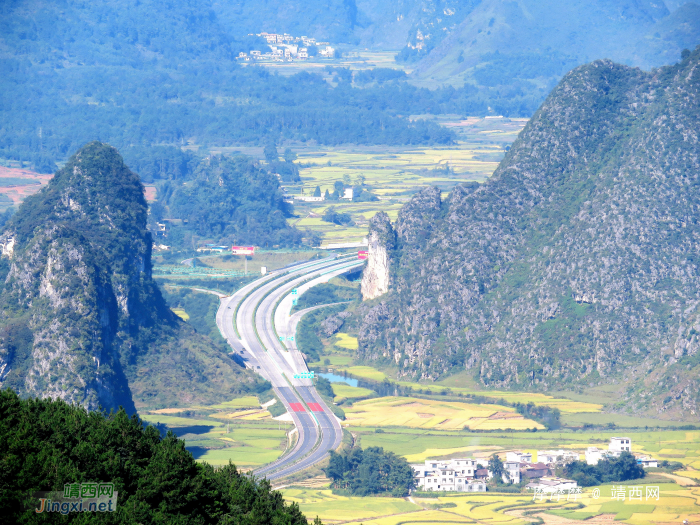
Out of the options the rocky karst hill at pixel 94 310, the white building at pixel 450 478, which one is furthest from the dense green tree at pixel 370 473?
the rocky karst hill at pixel 94 310

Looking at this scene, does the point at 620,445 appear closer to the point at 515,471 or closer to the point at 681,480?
the point at 681,480

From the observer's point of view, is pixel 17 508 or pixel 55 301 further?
pixel 55 301

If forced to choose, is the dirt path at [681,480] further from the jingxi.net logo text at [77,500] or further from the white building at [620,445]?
the jingxi.net logo text at [77,500]

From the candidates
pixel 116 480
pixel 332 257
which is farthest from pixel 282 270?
pixel 116 480

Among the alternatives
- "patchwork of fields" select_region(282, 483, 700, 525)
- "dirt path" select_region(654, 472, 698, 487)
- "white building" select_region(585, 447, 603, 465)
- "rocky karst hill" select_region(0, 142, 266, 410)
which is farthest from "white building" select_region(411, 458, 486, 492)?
"rocky karst hill" select_region(0, 142, 266, 410)

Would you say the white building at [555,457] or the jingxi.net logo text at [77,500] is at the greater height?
the jingxi.net logo text at [77,500]

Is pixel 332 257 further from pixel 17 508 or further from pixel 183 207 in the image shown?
pixel 17 508

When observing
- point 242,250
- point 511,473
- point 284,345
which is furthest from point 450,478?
point 242,250
